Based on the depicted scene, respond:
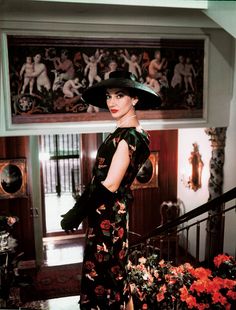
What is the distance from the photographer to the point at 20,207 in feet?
22.9

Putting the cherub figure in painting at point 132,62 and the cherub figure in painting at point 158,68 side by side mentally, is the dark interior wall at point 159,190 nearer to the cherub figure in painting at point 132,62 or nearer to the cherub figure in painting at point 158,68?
the cherub figure in painting at point 158,68

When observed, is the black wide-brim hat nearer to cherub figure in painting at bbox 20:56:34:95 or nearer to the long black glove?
the long black glove

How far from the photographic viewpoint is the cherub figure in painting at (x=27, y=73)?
13.0 feet

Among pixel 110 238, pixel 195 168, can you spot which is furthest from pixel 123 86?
pixel 195 168

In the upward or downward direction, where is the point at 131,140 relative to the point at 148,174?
upward

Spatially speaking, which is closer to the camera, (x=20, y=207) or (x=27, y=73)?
(x=27, y=73)

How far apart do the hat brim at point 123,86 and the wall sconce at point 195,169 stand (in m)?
3.88

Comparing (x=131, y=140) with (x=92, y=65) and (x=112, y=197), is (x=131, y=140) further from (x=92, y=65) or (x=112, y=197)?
(x=92, y=65)

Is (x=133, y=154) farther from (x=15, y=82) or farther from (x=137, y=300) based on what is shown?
(x=15, y=82)

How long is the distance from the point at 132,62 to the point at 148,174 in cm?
354

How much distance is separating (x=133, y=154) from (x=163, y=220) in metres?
5.44

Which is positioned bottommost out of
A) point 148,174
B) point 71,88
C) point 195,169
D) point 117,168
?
point 148,174

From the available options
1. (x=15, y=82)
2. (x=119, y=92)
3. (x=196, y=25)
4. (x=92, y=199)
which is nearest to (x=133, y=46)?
(x=196, y=25)

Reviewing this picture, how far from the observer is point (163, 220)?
24.9 ft
